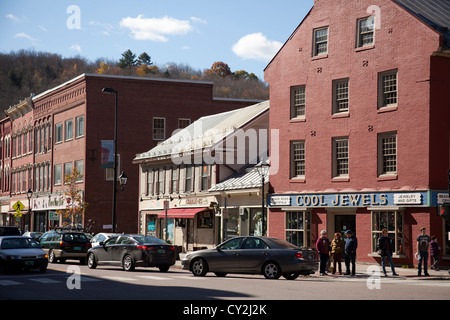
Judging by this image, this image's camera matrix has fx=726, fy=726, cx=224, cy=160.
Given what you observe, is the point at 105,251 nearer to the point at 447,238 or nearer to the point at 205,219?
the point at 447,238

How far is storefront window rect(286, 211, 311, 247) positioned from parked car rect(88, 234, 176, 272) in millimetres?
9527

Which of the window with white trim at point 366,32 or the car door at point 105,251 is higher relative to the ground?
the window with white trim at point 366,32

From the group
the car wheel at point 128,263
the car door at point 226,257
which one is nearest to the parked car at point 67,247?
the car wheel at point 128,263

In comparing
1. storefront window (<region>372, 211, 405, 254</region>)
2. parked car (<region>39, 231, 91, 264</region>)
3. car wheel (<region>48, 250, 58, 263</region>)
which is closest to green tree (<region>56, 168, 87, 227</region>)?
car wheel (<region>48, 250, 58, 263</region>)

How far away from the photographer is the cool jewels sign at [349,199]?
31.4m

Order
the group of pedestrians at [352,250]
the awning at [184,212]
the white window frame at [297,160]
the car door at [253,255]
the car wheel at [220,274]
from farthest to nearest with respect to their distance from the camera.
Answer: the awning at [184,212], the white window frame at [297,160], the group of pedestrians at [352,250], the car wheel at [220,274], the car door at [253,255]

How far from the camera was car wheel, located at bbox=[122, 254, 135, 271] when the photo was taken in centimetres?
2840

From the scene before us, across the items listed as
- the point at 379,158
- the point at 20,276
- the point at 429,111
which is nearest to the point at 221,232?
the point at 379,158

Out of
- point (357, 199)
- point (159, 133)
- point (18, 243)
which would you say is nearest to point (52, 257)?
point (18, 243)

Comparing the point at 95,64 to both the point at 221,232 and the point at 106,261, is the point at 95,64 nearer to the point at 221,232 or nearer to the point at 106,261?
the point at 221,232

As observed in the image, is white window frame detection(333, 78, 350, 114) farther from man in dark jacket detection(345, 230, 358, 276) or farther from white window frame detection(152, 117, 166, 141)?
white window frame detection(152, 117, 166, 141)

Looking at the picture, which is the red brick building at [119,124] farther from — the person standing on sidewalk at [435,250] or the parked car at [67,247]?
the person standing on sidewalk at [435,250]

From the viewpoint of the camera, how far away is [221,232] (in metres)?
42.4

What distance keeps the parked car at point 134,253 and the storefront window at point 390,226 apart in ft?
32.0
